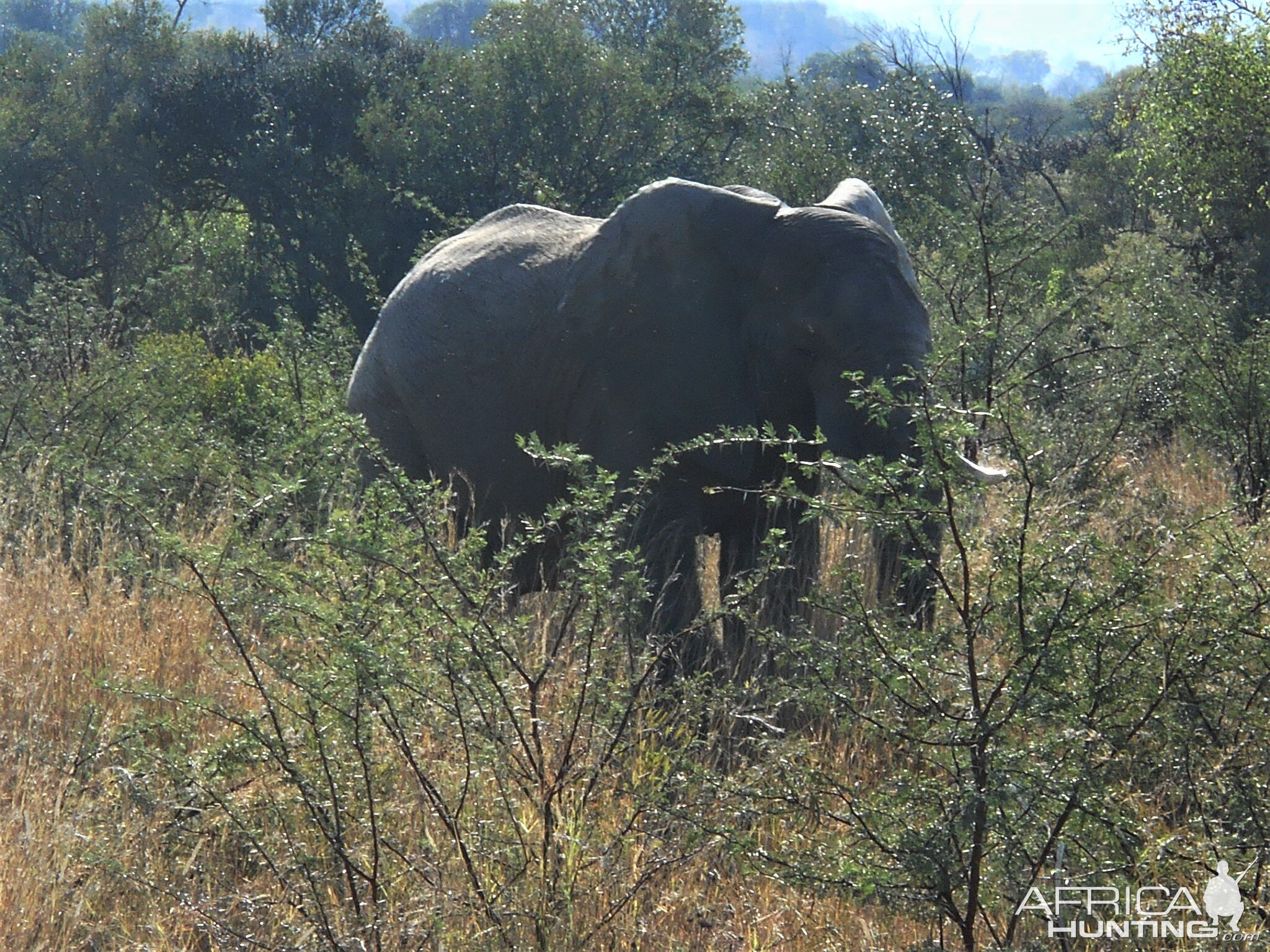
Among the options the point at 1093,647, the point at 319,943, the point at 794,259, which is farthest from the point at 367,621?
the point at 794,259

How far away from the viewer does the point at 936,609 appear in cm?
355

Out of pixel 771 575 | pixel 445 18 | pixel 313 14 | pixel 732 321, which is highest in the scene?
pixel 445 18

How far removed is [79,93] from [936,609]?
17431 millimetres

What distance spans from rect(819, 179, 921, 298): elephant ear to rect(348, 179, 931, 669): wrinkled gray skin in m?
0.01

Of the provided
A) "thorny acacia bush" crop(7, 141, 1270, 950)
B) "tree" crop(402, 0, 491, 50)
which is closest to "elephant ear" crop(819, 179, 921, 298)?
"thorny acacia bush" crop(7, 141, 1270, 950)

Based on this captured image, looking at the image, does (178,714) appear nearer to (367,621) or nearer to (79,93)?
(367,621)

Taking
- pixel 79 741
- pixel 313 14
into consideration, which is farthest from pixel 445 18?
pixel 79 741

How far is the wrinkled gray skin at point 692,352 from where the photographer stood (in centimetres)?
→ 561

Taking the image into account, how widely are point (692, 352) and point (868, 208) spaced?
1228 mm

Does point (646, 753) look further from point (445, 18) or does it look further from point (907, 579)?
point (445, 18)

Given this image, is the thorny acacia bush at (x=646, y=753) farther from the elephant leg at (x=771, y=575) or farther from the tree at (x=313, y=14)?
the tree at (x=313, y=14)

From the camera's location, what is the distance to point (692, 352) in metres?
5.87

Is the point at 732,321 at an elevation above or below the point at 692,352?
above

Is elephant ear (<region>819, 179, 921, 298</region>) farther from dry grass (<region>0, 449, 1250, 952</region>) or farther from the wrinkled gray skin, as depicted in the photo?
dry grass (<region>0, 449, 1250, 952</region>)
